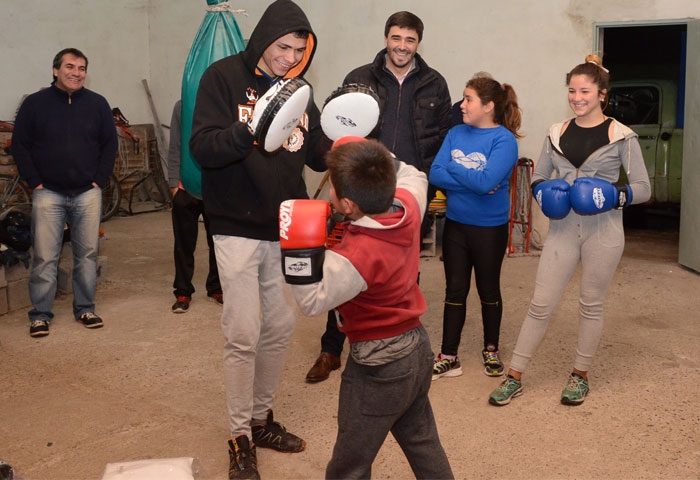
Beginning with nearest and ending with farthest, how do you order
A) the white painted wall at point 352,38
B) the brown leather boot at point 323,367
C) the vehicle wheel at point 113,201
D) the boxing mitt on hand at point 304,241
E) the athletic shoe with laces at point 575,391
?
the boxing mitt on hand at point 304,241, the athletic shoe with laces at point 575,391, the brown leather boot at point 323,367, the white painted wall at point 352,38, the vehicle wheel at point 113,201

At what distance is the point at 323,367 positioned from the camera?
426 centimetres

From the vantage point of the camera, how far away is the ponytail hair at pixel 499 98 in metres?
3.98

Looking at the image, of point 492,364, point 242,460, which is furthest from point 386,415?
point 492,364

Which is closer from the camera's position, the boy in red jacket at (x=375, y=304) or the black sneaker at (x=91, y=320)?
the boy in red jacket at (x=375, y=304)

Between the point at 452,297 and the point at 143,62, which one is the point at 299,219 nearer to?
the point at 452,297

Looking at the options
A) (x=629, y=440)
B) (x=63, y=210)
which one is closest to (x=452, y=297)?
(x=629, y=440)

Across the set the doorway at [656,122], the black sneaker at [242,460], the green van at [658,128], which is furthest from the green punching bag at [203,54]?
the green van at [658,128]

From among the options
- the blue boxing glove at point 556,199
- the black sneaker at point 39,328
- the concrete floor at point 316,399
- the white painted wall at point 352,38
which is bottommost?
the concrete floor at point 316,399

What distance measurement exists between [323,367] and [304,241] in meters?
2.18

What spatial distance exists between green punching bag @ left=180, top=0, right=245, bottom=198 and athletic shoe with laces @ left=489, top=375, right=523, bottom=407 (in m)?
2.11

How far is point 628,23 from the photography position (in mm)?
7180

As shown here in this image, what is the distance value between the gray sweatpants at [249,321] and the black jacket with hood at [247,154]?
0.08m

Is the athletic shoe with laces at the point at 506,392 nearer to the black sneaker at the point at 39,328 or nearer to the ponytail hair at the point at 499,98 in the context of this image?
the ponytail hair at the point at 499,98

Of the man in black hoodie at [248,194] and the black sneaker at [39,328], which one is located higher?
the man in black hoodie at [248,194]
